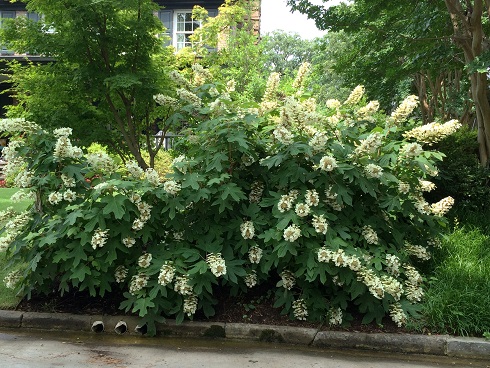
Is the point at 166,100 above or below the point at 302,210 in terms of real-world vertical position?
above

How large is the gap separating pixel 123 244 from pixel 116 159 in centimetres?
106

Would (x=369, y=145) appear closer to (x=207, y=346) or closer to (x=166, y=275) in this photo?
(x=166, y=275)

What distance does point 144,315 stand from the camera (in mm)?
5094

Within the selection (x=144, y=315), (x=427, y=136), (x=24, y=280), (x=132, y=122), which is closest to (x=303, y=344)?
(x=144, y=315)

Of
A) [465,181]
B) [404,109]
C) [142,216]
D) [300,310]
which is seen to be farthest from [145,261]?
[465,181]

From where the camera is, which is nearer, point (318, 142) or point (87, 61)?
Answer: point (318, 142)

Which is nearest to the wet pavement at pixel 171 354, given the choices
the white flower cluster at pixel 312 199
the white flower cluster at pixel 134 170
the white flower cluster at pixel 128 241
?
the white flower cluster at pixel 128 241

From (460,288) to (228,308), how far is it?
2692mm

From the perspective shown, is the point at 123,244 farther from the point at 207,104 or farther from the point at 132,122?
the point at 132,122

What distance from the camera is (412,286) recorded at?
5.52 m

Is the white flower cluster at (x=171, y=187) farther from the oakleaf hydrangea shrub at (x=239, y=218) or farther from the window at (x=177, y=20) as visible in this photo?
the window at (x=177, y=20)

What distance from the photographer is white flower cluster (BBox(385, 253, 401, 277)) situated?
5.25 meters

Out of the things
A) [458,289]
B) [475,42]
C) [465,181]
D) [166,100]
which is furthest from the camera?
[475,42]

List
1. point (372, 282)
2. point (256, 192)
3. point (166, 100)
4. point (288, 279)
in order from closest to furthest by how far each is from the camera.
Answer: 1. point (372, 282)
2. point (288, 279)
3. point (256, 192)
4. point (166, 100)
